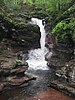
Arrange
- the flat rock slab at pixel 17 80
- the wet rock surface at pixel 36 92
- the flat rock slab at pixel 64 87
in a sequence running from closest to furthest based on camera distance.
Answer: the wet rock surface at pixel 36 92 < the flat rock slab at pixel 64 87 < the flat rock slab at pixel 17 80

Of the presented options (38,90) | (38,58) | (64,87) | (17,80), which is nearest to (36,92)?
(38,90)

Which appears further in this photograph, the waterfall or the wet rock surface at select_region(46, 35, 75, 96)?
the waterfall

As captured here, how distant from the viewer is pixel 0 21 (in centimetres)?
2509

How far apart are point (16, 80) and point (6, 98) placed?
232cm

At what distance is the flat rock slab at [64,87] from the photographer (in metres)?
17.2

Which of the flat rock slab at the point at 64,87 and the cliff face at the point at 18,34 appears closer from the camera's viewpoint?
the flat rock slab at the point at 64,87

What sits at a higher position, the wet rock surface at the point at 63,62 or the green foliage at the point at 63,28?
the green foliage at the point at 63,28

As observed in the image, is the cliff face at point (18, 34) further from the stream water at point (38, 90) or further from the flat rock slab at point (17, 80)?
the flat rock slab at point (17, 80)

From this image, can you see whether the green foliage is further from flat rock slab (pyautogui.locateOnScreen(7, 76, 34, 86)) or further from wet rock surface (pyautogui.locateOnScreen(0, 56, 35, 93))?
flat rock slab (pyautogui.locateOnScreen(7, 76, 34, 86))

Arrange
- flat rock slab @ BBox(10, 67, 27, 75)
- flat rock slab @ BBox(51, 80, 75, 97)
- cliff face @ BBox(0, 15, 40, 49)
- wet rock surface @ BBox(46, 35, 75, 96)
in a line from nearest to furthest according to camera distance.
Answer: flat rock slab @ BBox(51, 80, 75, 97) → wet rock surface @ BBox(46, 35, 75, 96) → flat rock slab @ BBox(10, 67, 27, 75) → cliff face @ BBox(0, 15, 40, 49)

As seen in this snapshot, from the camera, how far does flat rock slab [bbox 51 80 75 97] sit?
17.2 metres

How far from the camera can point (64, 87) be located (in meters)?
17.7

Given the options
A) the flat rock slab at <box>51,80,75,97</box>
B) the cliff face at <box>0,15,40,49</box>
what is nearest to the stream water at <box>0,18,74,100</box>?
the flat rock slab at <box>51,80,75,97</box>

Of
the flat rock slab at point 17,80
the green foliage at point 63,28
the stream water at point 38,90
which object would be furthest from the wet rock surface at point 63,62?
the flat rock slab at point 17,80
